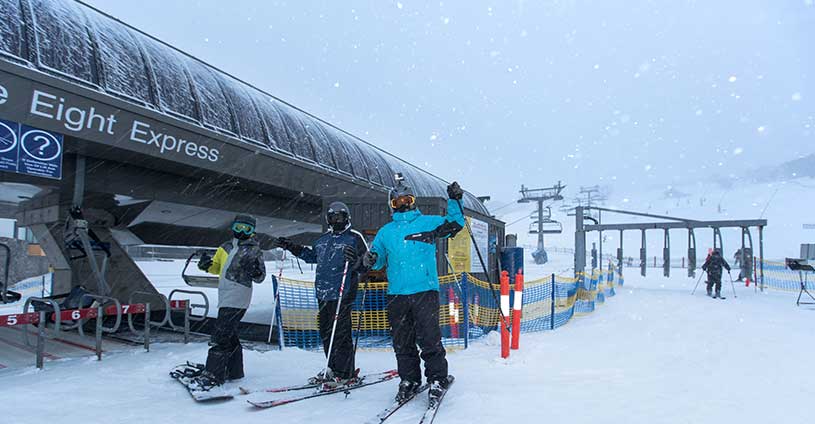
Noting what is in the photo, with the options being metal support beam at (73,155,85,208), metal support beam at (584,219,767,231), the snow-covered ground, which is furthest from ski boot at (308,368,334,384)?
metal support beam at (584,219,767,231)

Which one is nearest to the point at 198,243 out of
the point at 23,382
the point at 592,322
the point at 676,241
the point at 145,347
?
the point at 145,347

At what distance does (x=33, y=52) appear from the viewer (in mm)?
5527

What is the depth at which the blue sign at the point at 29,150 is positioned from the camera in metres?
5.27

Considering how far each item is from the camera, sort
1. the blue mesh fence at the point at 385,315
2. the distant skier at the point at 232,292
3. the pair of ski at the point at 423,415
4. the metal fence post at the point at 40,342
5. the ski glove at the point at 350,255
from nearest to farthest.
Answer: the pair of ski at the point at 423,415, the ski glove at the point at 350,255, the distant skier at the point at 232,292, the metal fence post at the point at 40,342, the blue mesh fence at the point at 385,315

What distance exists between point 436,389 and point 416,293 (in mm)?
824

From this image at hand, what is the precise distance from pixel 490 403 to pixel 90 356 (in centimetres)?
527

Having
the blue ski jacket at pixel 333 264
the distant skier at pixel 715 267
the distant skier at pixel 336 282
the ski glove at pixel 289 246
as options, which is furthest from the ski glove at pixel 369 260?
the distant skier at pixel 715 267

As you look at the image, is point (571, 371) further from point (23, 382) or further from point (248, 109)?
point (248, 109)

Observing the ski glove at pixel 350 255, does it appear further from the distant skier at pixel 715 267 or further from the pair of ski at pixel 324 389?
the distant skier at pixel 715 267

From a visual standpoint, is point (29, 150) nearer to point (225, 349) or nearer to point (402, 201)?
point (225, 349)

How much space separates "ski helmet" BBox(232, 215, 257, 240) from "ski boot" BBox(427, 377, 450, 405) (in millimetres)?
2504

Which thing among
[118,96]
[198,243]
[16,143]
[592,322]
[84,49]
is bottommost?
[592,322]

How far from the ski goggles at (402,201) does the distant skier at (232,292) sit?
4.88ft

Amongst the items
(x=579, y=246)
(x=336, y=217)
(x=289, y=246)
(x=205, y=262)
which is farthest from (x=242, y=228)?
(x=579, y=246)
